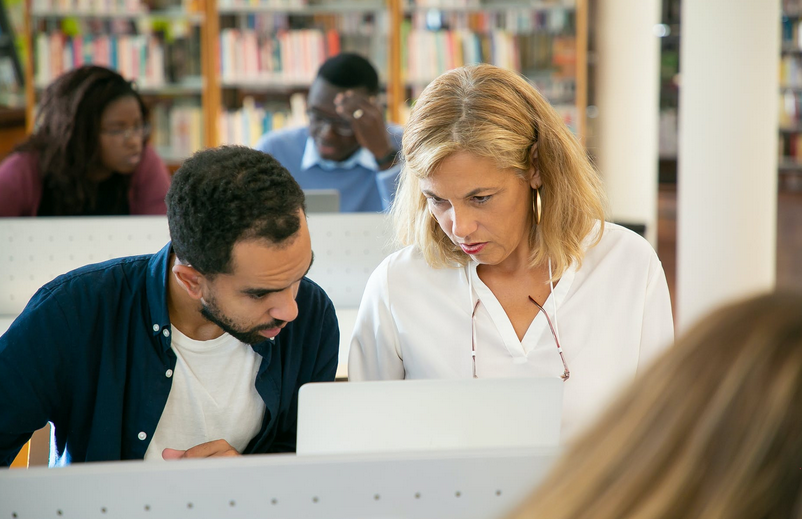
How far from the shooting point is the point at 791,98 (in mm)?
8336

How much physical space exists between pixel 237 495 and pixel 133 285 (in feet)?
2.25

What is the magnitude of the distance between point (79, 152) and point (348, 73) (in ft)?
3.21

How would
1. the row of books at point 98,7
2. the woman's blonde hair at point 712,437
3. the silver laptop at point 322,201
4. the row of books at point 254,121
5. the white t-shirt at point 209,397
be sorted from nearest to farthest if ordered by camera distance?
the woman's blonde hair at point 712,437 → the white t-shirt at point 209,397 → the silver laptop at point 322,201 → the row of books at point 98,7 → the row of books at point 254,121

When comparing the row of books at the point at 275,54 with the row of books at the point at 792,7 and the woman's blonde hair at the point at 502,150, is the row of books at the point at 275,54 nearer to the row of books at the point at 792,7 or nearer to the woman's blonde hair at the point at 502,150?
the woman's blonde hair at the point at 502,150

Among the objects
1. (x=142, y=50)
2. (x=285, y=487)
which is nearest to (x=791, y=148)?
(x=142, y=50)

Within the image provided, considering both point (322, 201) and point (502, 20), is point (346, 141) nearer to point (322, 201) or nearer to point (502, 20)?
point (322, 201)

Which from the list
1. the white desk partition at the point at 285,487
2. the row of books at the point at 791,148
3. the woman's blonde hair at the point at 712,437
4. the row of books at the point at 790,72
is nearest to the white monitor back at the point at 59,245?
the white desk partition at the point at 285,487

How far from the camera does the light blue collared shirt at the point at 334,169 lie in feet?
10.7

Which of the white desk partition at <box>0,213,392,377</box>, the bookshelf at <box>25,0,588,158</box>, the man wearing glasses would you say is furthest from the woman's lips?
the bookshelf at <box>25,0,588,158</box>

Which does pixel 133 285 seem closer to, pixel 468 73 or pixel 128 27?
pixel 468 73

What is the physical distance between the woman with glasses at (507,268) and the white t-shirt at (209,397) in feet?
0.77

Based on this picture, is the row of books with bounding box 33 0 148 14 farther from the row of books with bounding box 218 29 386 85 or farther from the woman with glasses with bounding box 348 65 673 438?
the woman with glasses with bounding box 348 65 673 438

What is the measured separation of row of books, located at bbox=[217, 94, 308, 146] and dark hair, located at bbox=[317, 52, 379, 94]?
7.00 feet

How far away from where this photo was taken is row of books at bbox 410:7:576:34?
523 cm
